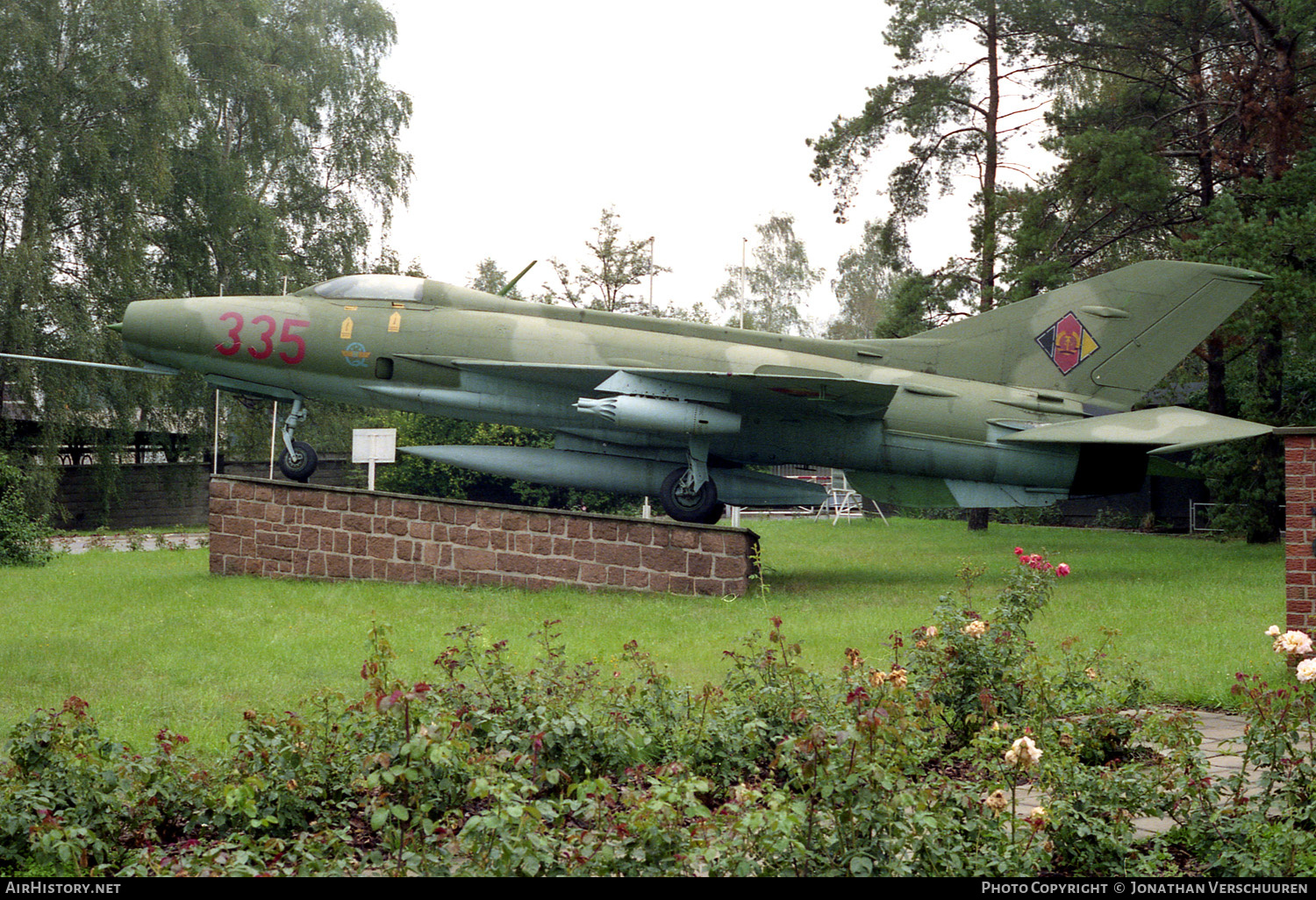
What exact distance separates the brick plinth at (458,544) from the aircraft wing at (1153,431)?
446 centimetres

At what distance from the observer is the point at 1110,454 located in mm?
14492

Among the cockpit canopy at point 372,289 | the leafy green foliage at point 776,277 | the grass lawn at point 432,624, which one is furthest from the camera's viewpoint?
the leafy green foliage at point 776,277

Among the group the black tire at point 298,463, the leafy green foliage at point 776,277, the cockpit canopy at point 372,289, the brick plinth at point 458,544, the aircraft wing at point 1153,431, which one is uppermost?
the leafy green foliage at point 776,277

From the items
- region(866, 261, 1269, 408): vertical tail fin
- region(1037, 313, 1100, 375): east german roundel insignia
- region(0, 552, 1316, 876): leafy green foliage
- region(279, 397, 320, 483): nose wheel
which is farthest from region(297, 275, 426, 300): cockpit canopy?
region(0, 552, 1316, 876): leafy green foliage

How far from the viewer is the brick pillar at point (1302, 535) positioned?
25.2 ft

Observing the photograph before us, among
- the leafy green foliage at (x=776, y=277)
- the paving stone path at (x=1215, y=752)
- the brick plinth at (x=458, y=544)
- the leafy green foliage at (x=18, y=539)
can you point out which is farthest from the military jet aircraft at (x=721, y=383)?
the leafy green foliage at (x=776, y=277)

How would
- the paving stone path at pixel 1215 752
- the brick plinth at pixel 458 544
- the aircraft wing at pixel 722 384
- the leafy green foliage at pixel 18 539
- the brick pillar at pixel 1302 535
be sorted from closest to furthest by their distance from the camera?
1. the paving stone path at pixel 1215 752
2. the brick pillar at pixel 1302 535
3. the brick plinth at pixel 458 544
4. the aircraft wing at pixel 722 384
5. the leafy green foliage at pixel 18 539

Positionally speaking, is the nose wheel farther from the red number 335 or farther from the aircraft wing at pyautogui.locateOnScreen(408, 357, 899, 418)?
the aircraft wing at pyautogui.locateOnScreen(408, 357, 899, 418)

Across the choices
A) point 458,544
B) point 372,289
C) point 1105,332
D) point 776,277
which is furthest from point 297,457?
point 776,277

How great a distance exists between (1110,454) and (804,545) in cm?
718

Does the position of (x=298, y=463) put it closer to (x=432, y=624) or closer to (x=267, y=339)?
(x=267, y=339)

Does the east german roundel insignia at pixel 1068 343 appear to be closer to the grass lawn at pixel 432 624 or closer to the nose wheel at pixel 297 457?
the grass lawn at pixel 432 624

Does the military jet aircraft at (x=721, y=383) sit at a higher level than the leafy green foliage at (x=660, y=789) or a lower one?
higher

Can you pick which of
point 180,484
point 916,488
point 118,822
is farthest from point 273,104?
point 118,822
